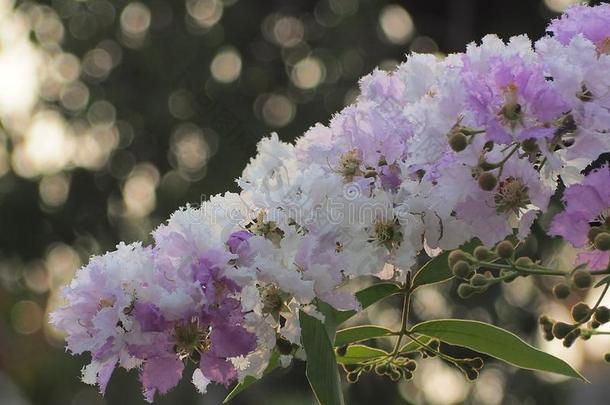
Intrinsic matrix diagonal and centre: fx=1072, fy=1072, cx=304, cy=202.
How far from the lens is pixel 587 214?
37.2 inches

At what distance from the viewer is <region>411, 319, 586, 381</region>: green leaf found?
1.07m

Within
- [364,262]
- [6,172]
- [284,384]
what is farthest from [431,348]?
[6,172]

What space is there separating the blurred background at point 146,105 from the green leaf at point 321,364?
4.83 metres

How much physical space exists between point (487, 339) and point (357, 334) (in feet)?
0.45

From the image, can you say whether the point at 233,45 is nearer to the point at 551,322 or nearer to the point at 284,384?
the point at 284,384

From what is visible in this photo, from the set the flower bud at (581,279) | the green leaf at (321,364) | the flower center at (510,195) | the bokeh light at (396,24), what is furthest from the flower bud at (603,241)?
the bokeh light at (396,24)

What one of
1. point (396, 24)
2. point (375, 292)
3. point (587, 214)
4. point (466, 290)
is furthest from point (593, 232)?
point (396, 24)

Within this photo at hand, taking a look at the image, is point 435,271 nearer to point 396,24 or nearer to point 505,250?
point 505,250

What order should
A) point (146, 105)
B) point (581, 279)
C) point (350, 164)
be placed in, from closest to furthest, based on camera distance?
point (581, 279) < point (350, 164) < point (146, 105)

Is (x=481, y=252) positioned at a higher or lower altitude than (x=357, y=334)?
higher

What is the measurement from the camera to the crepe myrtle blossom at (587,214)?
945 millimetres

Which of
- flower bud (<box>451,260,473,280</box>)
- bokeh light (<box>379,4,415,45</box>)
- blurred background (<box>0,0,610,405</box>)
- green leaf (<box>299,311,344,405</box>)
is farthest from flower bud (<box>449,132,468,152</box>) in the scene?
bokeh light (<box>379,4,415,45</box>)

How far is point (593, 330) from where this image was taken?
923mm

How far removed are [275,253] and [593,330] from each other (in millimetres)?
291
